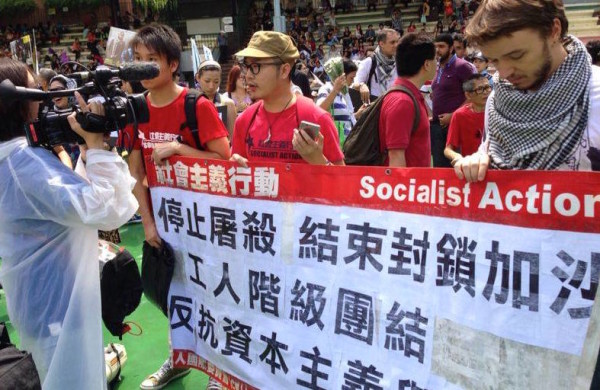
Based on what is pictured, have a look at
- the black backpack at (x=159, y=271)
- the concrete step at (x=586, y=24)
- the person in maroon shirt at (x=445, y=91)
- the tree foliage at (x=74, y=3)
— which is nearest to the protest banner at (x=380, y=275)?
the black backpack at (x=159, y=271)

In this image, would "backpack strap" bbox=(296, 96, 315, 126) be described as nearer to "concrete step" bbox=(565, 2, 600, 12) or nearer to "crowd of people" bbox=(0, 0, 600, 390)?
"crowd of people" bbox=(0, 0, 600, 390)

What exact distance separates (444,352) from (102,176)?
1305mm

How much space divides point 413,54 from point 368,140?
52 centimetres

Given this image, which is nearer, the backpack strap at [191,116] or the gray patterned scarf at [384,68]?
the backpack strap at [191,116]

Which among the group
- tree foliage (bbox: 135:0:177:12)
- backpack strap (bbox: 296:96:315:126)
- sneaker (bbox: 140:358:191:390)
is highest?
tree foliage (bbox: 135:0:177:12)

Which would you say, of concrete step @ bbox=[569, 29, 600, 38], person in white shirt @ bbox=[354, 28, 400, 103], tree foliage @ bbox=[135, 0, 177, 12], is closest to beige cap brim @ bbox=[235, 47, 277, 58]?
person in white shirt @ bbox=[354, 28, 400, 103]

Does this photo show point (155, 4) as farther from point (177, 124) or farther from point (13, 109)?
point (13, 109)

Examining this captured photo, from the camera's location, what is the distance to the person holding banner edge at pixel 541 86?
134cm

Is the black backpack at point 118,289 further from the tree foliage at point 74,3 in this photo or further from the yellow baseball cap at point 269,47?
the tree foliage at point 74,3

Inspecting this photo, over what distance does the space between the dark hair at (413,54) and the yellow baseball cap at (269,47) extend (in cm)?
75

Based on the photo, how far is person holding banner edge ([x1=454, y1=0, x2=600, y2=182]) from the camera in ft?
4.40

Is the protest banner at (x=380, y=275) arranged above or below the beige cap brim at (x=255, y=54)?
below

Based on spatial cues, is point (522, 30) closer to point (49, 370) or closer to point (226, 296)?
point (226, 296)

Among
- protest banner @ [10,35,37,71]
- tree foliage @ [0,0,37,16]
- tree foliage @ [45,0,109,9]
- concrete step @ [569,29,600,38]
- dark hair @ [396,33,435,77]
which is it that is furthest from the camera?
tree foliage @ [0,0,37,16]
